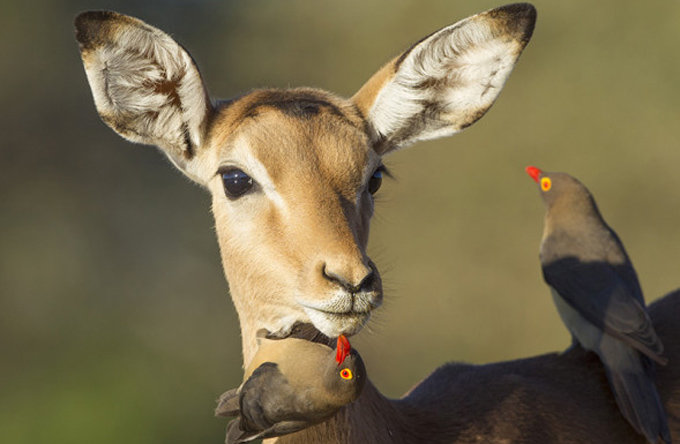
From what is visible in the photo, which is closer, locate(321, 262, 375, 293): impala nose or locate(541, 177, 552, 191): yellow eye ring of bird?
locate(321, 262, 375, 293): impala nose

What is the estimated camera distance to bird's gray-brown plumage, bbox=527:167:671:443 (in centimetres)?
432

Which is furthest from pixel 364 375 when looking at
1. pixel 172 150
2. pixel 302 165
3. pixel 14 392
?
pixel 14 392

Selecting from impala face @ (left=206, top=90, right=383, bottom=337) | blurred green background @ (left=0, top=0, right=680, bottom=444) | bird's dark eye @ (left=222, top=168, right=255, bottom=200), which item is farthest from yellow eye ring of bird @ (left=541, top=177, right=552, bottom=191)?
blurred green background @ (left=0, top=0, right=680, bottom=444)

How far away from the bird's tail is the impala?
0.11 m

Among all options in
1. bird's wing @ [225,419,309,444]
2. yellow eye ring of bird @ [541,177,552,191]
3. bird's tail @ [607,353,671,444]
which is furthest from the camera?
yellow eye ring of bird @ [541,177,552,191]

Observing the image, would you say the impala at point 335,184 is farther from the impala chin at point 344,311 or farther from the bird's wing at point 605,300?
the bird's wing at point 605,300

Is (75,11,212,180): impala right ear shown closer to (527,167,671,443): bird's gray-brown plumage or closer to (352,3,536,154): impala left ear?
(352,3,536,154): impala left ear

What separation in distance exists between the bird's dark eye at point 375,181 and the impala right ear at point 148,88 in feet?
2.50

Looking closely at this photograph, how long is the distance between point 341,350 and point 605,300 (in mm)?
1684

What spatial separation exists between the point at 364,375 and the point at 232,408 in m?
0.52

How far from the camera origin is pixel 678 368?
4582 millimetres

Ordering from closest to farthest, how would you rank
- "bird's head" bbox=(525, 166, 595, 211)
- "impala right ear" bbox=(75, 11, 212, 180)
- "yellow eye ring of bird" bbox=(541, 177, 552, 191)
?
"impala right ear" bbox=(75, 11, 212, 180) < "bird's head" bbox=(525, 166, 595, 211) < "yellow eye ring of bird" bbox=(541, 177, 552, 191)

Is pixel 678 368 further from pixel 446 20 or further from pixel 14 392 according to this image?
pixel 446 20

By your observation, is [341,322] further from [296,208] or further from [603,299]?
[603,299]
